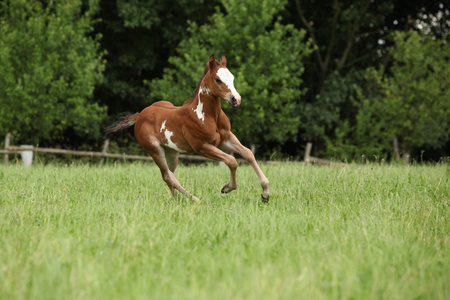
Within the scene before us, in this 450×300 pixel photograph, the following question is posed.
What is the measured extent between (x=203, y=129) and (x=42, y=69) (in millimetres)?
10932

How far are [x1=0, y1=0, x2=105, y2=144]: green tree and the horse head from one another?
35.5 feet

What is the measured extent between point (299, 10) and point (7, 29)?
1239 centimetres

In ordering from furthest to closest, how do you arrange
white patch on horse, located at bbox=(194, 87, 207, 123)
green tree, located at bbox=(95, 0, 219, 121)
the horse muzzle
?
green tree, located at bbox=(95, 0, 219, 121) → white patch on horse, located at bbox=(194, 87, 207, 123) → the horse muzzle

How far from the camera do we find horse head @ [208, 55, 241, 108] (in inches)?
208

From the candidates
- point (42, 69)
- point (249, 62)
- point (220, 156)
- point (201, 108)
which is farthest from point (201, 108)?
point (42, 69)

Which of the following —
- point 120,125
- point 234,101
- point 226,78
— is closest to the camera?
point 234,101

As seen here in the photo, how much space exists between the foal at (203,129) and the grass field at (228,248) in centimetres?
56

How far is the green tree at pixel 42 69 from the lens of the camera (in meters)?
15.1

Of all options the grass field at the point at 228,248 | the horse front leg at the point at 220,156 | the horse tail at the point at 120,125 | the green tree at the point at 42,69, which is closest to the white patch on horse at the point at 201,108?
the horse front leg at the point at 220,156

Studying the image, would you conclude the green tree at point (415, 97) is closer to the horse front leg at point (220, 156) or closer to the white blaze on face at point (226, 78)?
the horse front leg at point (220, 156)

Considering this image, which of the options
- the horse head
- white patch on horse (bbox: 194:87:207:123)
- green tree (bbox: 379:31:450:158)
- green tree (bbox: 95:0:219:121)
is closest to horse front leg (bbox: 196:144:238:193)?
white patch on horse (bbox: 194:87:207:123)

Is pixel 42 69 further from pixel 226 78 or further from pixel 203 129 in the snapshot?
pixel 226 78

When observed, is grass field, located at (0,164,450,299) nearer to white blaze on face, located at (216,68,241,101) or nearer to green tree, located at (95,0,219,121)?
white blaze on face, located at (216,68,241,101)

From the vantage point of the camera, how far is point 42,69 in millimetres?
14734
